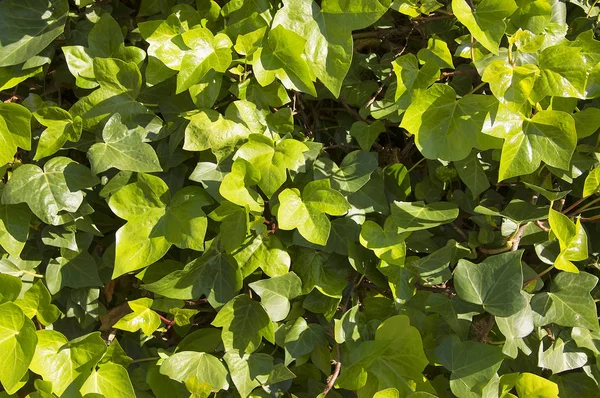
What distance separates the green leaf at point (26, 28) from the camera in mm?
1160

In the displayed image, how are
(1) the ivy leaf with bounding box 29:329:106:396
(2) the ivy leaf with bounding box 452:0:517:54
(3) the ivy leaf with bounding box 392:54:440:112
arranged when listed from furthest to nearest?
1. (1) the ivy leaf with bounding box 29:329:106:396
2. (3) the ivy leaf with bounding box 392:54:440:112
3. (2) the ivy leaf with bounding box 452:0:517:54

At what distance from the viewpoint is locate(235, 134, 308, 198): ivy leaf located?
1.04m

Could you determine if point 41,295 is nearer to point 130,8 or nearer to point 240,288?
point 240,288

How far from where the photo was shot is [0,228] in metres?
1.15

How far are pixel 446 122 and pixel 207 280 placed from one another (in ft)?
1.96

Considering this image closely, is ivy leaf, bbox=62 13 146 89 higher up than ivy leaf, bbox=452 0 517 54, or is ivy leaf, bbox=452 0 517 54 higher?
ivy leaf, bbox=452 0 517 54

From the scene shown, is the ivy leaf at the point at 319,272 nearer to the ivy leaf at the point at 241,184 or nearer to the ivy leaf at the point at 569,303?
the ivy leaf at the point at 241,184

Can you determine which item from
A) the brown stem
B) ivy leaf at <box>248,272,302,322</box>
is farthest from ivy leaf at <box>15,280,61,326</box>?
the brown stem

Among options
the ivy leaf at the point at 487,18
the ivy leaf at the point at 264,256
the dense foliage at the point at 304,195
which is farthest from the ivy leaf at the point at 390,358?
the ivy leaf at the point at 487,18

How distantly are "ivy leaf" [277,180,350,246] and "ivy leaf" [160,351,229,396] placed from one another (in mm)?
393

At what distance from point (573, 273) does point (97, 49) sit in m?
1.12

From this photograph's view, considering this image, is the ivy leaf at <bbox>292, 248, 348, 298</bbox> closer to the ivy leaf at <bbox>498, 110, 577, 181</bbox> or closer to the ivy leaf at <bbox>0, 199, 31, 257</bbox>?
the ivy leaf at <bbox>498, 110, 577, 181</bbox>

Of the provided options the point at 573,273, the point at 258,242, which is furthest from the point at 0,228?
the point at 573,273

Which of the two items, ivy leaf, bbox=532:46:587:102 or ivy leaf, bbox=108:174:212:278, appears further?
ivy leaf, bbox=108:174:212:278
